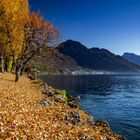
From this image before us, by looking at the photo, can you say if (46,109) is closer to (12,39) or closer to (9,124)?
(9,124)

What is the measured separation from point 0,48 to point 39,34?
32.3ft

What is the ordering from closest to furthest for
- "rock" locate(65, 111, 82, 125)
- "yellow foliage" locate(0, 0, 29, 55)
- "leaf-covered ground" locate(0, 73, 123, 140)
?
"leaf-covered ground" locate(0, 73, 123, 140), "rock" locate(65, 111, 82, 125), "yellow foliage" locate(0, 0, 29, 55)

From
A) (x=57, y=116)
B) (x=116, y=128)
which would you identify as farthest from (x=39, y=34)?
(x=57, y=116)

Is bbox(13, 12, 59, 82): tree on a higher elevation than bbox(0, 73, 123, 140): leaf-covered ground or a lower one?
higher

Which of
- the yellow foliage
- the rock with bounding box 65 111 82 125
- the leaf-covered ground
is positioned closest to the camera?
the leaf-covered ground

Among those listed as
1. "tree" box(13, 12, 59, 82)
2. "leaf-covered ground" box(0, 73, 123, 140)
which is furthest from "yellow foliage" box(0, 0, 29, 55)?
"leaf-covered ground" box(0, 73, 123, 140)

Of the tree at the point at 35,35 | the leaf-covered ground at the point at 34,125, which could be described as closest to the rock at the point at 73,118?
the leaf-covered ground at the point at 34,125

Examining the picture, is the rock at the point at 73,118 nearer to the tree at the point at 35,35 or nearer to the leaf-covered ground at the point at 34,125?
the leaf-covered ground at the point at 34,125

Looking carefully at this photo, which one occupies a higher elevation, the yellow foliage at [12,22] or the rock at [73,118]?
the yellow foliage at [12,22]

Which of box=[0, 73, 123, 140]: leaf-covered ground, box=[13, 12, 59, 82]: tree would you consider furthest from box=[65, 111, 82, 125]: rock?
box=[13, 12, 59, 82]: tree

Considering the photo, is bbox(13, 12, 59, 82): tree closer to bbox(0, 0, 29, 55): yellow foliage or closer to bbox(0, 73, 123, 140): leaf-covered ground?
bbox(0, 0, 29, 55): yellow foliage

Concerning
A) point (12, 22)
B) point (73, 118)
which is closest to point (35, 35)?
point (12, 22)

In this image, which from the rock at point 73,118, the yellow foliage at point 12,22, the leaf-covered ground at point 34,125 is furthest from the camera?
the yellow foliage at point 12,22

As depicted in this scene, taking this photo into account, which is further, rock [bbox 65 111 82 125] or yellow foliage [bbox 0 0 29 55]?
yellow foliage [bbox 0 0 29 55]
